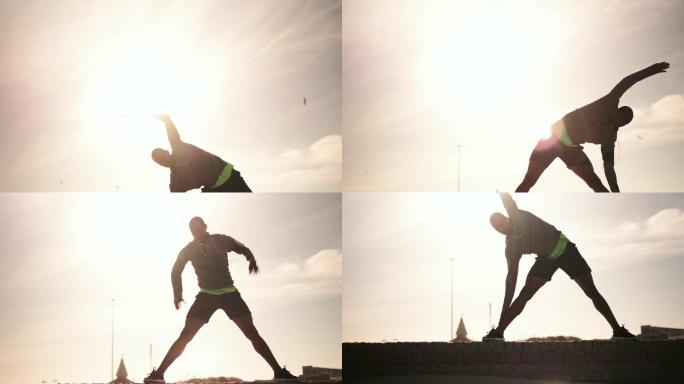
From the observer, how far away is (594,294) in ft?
30.4

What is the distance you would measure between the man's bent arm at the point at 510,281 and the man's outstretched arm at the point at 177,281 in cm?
265

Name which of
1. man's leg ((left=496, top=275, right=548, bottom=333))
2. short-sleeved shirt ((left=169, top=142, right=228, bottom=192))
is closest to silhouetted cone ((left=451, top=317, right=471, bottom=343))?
man's leg ((left=496, top=275, right=548, bottom=333))

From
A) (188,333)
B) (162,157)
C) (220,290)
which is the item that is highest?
(162,157)

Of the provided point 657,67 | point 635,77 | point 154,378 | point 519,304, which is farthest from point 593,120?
point 154,378

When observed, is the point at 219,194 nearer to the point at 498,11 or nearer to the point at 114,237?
the point at 114,237

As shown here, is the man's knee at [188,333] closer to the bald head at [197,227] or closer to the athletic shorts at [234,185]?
the bald head at [197,227]

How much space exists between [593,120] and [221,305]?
3441 mm

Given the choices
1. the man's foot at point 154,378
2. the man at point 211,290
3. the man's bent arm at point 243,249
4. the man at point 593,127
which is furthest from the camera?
the man at point 593,127

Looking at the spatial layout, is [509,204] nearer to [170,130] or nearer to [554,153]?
[554,153]

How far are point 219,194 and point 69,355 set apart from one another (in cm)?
176

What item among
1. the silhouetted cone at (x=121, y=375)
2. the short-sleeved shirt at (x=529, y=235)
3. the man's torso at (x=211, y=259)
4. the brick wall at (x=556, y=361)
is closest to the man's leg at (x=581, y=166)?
the short-sleeved shirt at (x=529, y=235)

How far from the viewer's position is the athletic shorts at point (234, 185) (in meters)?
9.12

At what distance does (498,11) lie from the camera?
9.18 meters

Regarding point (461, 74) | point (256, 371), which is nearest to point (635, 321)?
point (461, 74)
